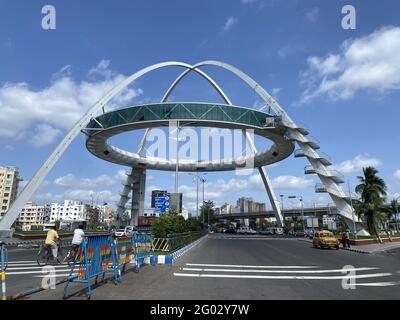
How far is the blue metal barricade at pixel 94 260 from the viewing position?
29.9 ft

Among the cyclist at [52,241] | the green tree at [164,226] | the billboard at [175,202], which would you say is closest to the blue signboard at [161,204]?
the billboard at [175,202]

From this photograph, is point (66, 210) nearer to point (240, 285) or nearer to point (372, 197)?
point (372, 197)

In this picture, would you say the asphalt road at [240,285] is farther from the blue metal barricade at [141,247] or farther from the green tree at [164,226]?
the green tree at [164,226]

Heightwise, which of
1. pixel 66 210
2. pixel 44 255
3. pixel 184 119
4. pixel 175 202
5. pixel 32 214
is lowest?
pixel 44 255

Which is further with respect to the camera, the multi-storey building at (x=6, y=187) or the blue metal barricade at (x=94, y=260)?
the multi-storey building at (x=6, y=187)

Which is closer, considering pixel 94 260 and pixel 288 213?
pixel 94 260

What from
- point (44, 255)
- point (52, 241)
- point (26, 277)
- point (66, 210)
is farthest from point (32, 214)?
point (26, 277)

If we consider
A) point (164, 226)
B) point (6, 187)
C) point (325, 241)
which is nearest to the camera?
point (164, 226)

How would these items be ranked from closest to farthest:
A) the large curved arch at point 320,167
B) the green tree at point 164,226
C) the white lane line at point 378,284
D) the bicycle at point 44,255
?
1. the white lane line at point 378,284
2. the bicycle at point 44,255
3. the green tree at point 164,226
4. the large curved arch at point 320,167

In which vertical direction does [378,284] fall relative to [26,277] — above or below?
below

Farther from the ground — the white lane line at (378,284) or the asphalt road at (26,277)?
the asphalt road at (26,277)

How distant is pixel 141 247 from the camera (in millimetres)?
15656

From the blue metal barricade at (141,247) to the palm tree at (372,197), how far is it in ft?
101

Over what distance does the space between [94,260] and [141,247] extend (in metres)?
5.91
